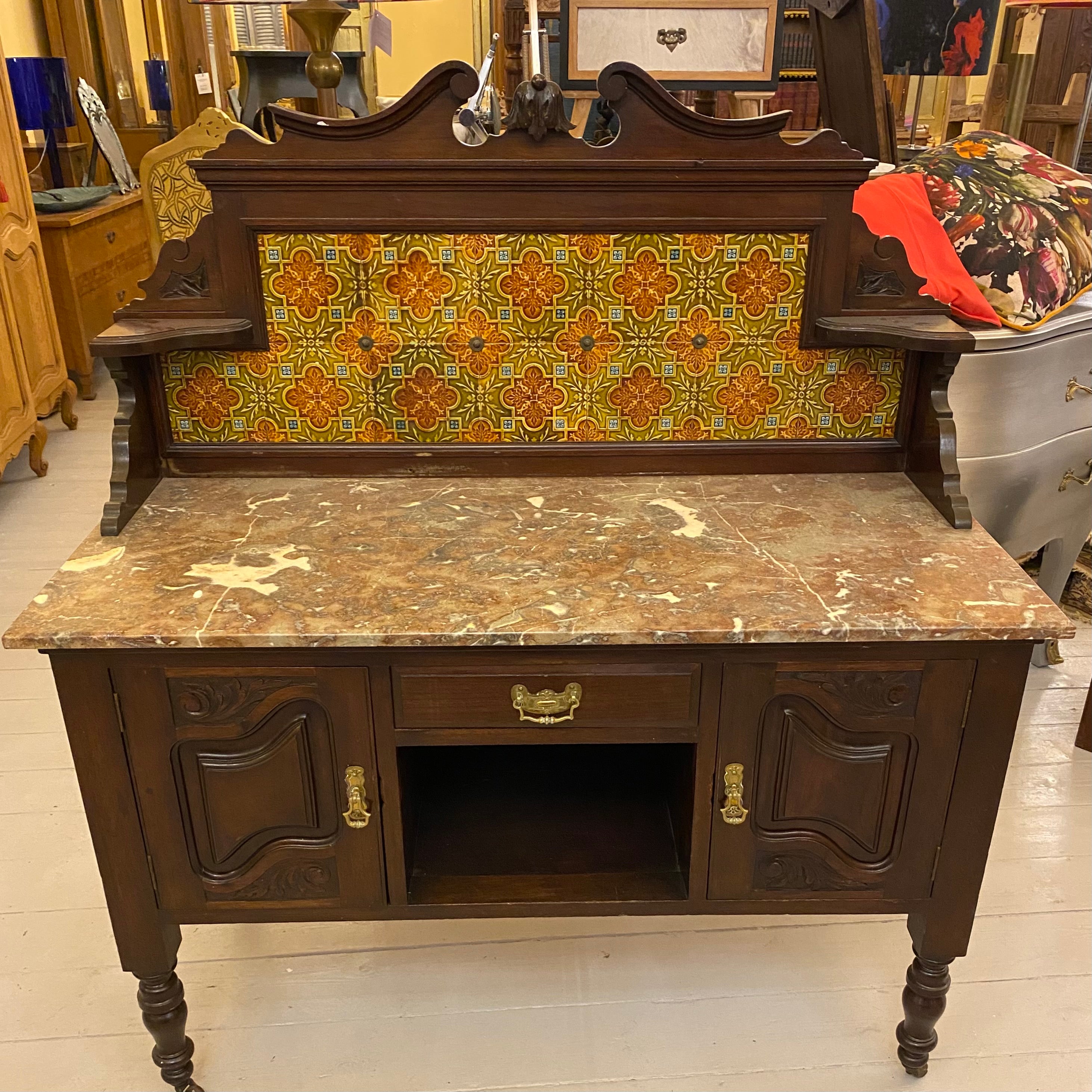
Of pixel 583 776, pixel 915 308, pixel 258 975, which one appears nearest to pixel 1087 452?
pixel 915 308

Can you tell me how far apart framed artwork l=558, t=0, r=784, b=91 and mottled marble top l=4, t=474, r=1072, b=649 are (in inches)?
25.1

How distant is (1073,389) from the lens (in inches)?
88.8

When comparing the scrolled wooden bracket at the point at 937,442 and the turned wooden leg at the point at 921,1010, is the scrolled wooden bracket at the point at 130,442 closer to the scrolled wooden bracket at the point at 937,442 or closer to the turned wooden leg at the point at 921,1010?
the scrolled wooden bracket at the point at 937,442

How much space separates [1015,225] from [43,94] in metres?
4.05

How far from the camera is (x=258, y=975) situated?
71.4 inches

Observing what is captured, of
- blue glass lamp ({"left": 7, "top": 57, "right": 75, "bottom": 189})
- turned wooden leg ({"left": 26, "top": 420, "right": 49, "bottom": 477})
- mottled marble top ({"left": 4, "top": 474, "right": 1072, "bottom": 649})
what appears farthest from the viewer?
blue glass lamp ({"left": 7, "top": 57, "right": 75, "bottom": 189})

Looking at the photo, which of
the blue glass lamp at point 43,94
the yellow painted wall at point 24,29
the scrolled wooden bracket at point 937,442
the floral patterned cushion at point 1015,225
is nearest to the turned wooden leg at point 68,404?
the blue glass lamp at point 43,94

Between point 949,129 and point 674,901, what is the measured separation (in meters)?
4.76

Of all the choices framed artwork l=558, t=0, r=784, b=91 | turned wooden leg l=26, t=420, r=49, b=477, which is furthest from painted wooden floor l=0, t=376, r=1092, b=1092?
turned wooden leg l=26, t=420, r=49, b=477

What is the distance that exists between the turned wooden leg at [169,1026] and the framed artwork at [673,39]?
1.48m

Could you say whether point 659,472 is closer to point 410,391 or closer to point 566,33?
point 410,391

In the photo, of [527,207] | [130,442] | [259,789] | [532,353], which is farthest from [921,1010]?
[130,442]

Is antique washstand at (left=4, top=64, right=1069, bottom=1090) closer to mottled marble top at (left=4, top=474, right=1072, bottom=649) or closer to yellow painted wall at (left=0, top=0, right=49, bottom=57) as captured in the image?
mottled marble top at (left=4, top=474, right=1072, bottom=649)

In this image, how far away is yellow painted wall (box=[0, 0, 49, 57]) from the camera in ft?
16.1
